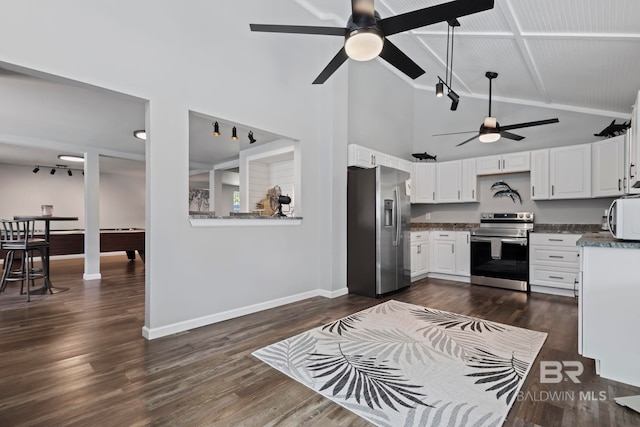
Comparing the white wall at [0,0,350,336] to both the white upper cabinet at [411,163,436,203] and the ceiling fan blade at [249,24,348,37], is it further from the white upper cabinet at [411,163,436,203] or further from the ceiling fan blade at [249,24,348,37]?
the white upper cabinet at [411,163,436,203]

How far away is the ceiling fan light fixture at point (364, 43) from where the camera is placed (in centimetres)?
212

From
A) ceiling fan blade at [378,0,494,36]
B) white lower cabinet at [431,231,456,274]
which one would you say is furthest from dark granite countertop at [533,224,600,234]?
ceiling fan blade at [378,0,494,36]

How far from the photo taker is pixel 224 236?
10.5 ft

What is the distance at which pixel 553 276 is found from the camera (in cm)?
438

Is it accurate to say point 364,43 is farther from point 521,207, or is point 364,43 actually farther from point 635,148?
point 521,207

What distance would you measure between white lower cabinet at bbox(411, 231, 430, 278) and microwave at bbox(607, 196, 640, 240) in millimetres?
3065

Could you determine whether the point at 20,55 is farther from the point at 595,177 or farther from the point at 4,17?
the point at 595,177

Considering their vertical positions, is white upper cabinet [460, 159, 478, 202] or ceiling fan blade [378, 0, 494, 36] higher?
ceiling fan blade [378, 0, 494, 36]

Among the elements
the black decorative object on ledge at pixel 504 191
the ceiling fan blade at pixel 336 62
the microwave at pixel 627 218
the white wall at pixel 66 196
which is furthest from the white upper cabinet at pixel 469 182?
the white wall at pixel 66 196

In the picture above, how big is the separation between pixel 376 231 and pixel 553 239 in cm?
259

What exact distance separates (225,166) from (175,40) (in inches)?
211

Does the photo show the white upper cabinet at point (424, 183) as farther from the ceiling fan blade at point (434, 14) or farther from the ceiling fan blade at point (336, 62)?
the ceiling fan blade at point (434, 14)

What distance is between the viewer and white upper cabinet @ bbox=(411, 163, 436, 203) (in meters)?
5.95

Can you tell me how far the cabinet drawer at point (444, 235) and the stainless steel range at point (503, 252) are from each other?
0.33 meters
